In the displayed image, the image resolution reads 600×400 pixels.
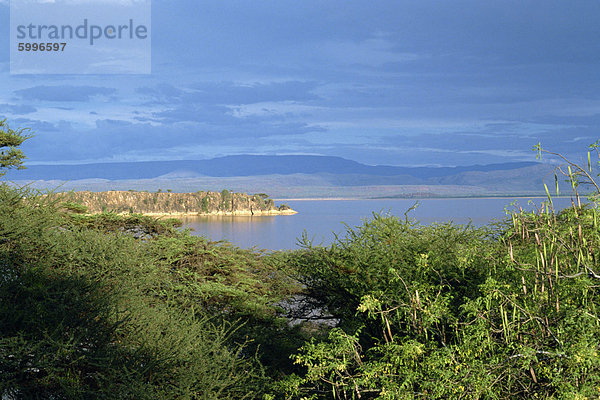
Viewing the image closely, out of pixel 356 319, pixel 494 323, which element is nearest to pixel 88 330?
pixel 356 319

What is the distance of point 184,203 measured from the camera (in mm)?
77062

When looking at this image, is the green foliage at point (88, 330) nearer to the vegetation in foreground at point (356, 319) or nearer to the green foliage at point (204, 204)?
the vegetation in foreground at point (356, 319)

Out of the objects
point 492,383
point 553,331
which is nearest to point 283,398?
point 492,383

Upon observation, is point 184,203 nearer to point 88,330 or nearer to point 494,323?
point 88,330

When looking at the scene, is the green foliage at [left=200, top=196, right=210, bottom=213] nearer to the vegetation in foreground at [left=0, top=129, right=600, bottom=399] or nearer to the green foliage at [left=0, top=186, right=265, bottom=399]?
the vegetation in foreground at [left=0, top=129, right=600, bottom=399]

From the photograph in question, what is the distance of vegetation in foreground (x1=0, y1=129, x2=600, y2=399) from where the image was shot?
5.29m

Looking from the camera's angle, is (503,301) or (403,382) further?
(403,382)

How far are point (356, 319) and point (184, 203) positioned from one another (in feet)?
233

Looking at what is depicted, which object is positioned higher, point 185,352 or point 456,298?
point 456,298

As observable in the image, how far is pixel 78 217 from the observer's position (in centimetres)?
1240

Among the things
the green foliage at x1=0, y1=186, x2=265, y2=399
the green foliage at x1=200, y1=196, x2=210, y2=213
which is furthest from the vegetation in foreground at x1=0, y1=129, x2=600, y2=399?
the green foliage at x1=200, y1=196, x2=210, y2=213

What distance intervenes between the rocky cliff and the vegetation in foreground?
51.1 m

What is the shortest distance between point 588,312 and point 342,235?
410 centimetres

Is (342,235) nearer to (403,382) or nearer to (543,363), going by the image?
(403,382)
